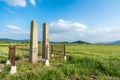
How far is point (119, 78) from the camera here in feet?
28.8

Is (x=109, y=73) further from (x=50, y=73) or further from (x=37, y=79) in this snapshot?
(x=37, y=79)

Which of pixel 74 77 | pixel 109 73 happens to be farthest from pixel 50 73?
pixel 109 73

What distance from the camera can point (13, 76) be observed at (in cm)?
805

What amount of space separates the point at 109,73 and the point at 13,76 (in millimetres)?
5080

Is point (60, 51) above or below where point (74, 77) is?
above

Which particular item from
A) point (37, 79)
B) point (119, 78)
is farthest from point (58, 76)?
point (119, 78)

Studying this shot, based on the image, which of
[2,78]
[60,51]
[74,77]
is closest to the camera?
[2,78]

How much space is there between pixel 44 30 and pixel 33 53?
254 cm

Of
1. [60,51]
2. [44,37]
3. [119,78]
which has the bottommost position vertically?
[119,78]

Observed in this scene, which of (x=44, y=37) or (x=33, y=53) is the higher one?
(x=44, y=37)

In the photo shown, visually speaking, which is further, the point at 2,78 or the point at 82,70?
the point at 82,70

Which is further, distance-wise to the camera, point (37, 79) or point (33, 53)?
point (33, 53)

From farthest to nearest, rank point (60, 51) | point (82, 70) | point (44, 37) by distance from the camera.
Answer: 1. point (60, 51)
2. point (44, 37)
3. point (82, 70)

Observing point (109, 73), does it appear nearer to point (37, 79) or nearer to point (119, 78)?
point (119, 78)
